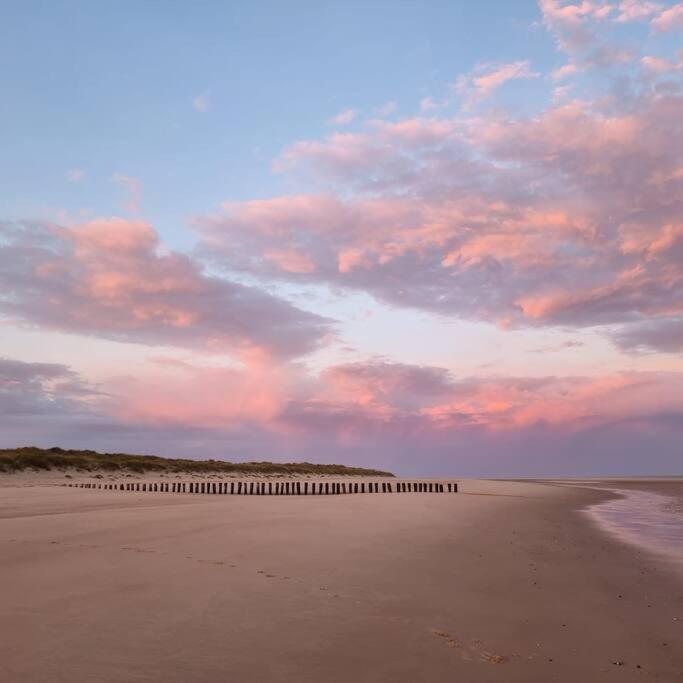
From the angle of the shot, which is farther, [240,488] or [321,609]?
[240,488]

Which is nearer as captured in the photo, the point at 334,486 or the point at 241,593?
the point at 241,593

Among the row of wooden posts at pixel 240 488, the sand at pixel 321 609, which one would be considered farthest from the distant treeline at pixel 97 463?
the sand at pixel 321 609

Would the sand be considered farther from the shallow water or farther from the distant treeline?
the distant treeline

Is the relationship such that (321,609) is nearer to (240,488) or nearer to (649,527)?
→ (649,527)

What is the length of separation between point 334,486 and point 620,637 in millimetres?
49768

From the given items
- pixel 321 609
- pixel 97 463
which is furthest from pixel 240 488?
pixel 321 609

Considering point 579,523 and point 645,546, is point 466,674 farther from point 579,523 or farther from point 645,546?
point 579,523

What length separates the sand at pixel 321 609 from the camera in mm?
6949

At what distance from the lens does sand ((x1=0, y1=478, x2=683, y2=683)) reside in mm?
6949

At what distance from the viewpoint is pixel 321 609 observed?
9367 mm

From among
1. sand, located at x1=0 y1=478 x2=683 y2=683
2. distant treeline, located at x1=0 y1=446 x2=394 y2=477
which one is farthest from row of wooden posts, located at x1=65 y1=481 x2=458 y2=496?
sand, located at x1=0 y1=478 x2=683 y2=683

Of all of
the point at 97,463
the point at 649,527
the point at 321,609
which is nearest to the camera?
the point at 321,609

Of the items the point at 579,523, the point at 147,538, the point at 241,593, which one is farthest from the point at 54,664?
the point at 579,523

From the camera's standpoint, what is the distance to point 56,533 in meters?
16.5
